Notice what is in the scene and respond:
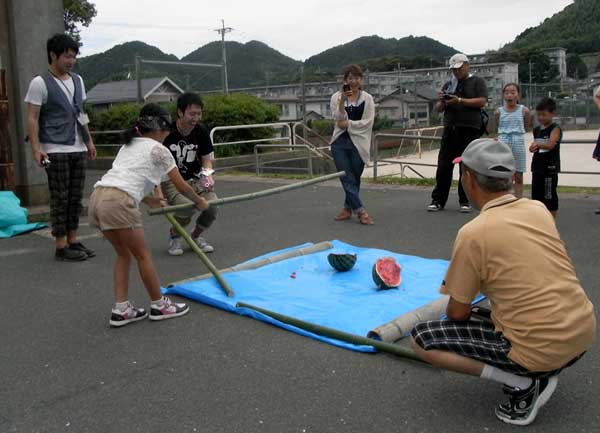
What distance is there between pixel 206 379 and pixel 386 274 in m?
1.98

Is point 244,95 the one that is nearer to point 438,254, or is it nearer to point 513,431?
point 438,254

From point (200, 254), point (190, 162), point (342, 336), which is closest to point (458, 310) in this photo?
point (342, 336)

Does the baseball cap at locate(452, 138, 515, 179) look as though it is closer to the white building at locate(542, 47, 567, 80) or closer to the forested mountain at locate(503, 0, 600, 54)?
the white building at locate(542, 47, 567, 80)

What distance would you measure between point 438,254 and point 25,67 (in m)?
6.40

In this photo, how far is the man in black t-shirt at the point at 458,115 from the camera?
8133 millimetres

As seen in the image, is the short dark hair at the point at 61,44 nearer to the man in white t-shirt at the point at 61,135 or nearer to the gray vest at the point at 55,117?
the man in white t-shirt at the point at 61,135

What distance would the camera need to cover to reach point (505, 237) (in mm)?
2703

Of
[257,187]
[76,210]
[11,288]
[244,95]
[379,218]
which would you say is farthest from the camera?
[244,95]

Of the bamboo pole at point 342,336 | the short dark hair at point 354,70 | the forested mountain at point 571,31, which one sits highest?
the forested mountain at point 571,31

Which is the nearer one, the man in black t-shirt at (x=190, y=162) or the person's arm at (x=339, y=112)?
the man in black t-shirt at (x=190, y=162)

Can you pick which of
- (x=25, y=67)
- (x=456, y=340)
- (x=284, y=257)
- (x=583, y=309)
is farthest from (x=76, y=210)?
(x=583, y=309)

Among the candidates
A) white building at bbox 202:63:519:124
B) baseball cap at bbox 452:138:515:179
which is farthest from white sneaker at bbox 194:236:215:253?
white building at bbox 202:63:519:124

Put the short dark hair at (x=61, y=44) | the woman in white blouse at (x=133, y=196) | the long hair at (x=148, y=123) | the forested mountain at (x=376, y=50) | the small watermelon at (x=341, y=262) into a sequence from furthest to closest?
the forested mountain at (x=376, y=50), the short dark hair at (x=61, y=44), the small watermelon at (x=341, y=262), the long hair at (x=148, y=123), the woman in white blouse at (x=133, y=196)

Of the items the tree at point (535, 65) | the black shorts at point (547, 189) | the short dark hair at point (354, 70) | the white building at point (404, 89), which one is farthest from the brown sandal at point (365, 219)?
the tree at point (535, 65)
